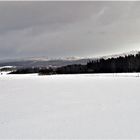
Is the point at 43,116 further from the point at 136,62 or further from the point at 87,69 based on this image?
the point at 87,69

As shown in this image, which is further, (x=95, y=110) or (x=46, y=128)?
(x=95, y=110)

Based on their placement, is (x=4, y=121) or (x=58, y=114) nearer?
(x=4, y=121)

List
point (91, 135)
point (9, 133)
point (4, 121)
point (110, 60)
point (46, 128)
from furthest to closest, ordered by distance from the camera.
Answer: point (110, 60) → point (4, 121) → point (46, 128) → point (9, 133) → point (91, 135)

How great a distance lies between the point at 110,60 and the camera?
8850 cm

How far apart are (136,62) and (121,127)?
70426mm

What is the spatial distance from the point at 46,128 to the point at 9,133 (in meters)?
1.22

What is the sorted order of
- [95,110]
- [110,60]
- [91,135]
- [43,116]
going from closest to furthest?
[91,135] < [43,116] < [95,110] < [110,60]

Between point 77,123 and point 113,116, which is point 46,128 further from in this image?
point 113,116

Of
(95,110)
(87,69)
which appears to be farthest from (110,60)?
(95,110)

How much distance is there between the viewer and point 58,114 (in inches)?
427

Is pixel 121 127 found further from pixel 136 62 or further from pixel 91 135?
pixel 136 62

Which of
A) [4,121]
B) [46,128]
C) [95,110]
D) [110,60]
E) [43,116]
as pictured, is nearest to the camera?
[46,128]

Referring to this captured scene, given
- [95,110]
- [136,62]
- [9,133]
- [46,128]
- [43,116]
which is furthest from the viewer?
[136,62]

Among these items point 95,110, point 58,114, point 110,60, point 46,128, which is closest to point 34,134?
point 46,128
